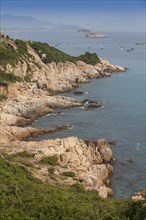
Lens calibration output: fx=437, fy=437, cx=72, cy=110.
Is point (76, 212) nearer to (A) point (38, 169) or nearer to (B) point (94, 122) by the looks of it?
(A) point (38, 169)

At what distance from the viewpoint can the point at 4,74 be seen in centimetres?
6788

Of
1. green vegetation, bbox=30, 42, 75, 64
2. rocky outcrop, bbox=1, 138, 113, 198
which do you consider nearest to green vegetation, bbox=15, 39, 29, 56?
green vegetation, bbox=30, 42, 75, 64

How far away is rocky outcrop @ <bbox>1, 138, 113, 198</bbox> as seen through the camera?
34250 millimetres

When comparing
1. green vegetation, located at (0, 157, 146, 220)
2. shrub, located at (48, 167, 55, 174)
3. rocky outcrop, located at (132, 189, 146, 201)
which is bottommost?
rocky outcrop, located at (132, 189, 146, 201)

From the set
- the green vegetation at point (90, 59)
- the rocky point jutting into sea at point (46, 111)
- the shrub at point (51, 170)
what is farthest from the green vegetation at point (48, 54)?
the shrub at point (51, 170)

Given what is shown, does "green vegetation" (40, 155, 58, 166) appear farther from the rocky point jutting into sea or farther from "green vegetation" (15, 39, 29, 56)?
"green vegetation" (15, 39, 29, 56)

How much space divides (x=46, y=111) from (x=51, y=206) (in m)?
40.0

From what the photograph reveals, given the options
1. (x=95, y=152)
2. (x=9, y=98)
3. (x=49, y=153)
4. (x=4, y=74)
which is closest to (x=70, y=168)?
(x=49, y=153)

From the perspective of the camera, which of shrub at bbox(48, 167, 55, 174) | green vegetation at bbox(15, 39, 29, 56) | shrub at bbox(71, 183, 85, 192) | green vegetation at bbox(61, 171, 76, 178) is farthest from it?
green vegetation at bbox(15, 39, 29, 56)

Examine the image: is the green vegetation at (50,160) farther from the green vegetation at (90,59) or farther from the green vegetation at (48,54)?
the green vegetation at (90,59)

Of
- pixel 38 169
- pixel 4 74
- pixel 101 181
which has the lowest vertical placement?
pixel 101 181

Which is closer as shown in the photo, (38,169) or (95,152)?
(38,169)

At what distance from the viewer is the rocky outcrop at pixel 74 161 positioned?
112ft

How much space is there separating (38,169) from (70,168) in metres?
3.62
